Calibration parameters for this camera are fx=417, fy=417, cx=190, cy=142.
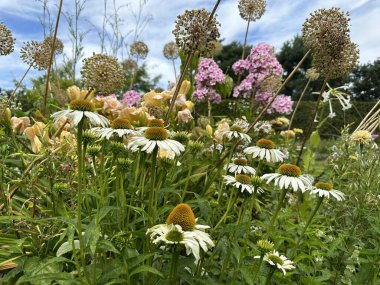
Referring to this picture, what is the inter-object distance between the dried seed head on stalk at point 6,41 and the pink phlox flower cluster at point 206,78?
1624 millimetres

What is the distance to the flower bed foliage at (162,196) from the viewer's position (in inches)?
50.4

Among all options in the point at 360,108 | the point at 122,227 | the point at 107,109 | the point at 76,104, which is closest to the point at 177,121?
the point at 107,109

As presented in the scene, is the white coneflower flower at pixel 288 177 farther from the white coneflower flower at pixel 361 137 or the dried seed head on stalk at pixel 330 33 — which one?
the white coneflower flower at pixel 361 137

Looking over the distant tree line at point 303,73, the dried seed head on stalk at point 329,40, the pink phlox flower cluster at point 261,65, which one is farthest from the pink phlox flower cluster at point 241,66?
the distant tree line at point 303,73

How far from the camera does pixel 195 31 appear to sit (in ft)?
6.10

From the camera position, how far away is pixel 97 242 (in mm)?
1254

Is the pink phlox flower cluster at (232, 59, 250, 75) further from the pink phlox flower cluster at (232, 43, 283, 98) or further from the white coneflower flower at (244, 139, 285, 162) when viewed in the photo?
the white coneflower flower at (244, 139, 285, 162)

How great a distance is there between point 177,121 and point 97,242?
1.42 metres

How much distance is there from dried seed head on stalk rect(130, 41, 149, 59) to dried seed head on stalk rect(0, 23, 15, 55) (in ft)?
8.53

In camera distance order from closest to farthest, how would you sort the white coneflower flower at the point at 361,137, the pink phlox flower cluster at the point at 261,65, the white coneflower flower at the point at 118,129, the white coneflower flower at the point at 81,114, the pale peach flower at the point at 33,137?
the white coneflower flower at the point at 81,114, the white coneflower flower at the point at 118,129, the pale peach flower at the point at 33,137, the white coneflower flower at the point at 361,137, the pink phlox flower cluster at the point at 261,65

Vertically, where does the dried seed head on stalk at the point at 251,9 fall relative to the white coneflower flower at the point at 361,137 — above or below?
above

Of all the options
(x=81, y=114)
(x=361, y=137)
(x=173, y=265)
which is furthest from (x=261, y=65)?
(x=173, y=265)

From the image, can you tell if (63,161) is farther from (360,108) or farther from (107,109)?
(360,108)

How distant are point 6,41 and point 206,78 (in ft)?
5.60
